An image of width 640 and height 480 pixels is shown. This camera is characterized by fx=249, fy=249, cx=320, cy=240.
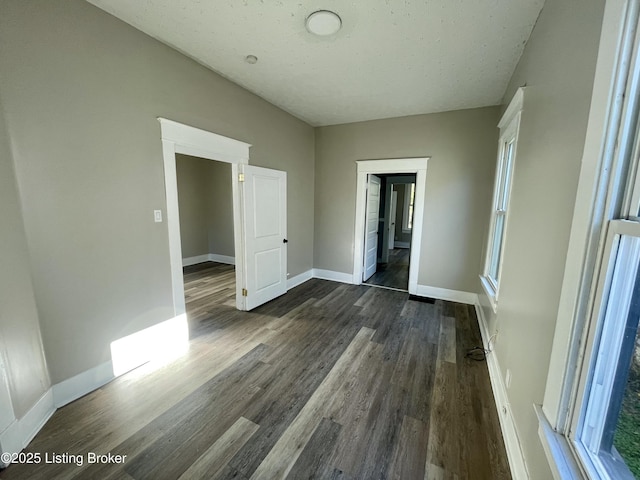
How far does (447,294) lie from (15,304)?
4.42 meters

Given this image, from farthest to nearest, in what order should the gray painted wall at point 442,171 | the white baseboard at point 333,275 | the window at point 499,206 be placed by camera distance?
1. the white baseboard at point 333,275
2. the gray painted wall at point 442,171
3. the window at point 499,206

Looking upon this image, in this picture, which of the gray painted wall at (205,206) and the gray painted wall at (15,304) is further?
the gray painted wall at (205,206)

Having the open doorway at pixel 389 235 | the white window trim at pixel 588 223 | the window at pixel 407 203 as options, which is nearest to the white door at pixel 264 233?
the open doorway at pixel 389 235

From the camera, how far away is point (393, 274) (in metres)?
5.25

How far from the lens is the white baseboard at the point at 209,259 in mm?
5584

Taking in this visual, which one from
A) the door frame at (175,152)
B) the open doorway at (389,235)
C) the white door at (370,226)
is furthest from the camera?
the open doorway at (389,235)

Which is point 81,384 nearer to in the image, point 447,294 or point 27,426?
point 27,426

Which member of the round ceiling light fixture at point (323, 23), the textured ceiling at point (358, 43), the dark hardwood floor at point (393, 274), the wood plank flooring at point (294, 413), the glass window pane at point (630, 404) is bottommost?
the wood plank flooring at point (294, 413)

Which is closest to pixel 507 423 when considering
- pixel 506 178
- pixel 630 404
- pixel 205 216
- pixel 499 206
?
pixel 630 404

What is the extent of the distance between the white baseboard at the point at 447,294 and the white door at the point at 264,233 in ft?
7.19

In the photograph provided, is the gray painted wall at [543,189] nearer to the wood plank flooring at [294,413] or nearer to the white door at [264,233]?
the wood plank flooring at [294,413]

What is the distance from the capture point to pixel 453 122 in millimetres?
3502

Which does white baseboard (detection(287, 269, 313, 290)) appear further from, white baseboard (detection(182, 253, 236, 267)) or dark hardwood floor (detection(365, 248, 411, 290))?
white baseboard (detection(182, 253, 236, 267))

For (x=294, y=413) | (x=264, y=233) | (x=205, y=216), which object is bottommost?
(x=294, y=413)
